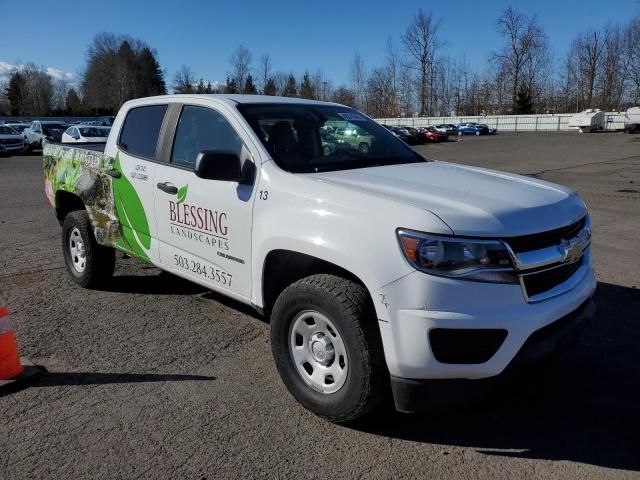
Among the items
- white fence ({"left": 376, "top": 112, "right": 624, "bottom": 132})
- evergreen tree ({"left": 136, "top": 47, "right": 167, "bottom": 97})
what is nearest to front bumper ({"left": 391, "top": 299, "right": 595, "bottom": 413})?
white fence ({"left": 376, "top": 112, "right": 624, "bottom": 132})

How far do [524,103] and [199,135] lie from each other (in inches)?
3475

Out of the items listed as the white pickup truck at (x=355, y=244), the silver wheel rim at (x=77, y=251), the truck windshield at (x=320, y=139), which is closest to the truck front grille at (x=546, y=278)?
the white pickup truck at (x=355, y=244)

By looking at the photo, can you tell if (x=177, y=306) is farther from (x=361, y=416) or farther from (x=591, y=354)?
(x=591, y=354)

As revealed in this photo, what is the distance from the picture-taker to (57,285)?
5.79 m

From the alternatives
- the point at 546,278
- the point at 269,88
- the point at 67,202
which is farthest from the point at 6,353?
the point at 269,88

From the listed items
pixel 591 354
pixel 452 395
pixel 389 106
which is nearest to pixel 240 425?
pixel 452 395

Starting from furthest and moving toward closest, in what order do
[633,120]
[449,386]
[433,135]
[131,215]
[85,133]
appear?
[433,135], [633,120], [85,133], [131,215], [449,386]

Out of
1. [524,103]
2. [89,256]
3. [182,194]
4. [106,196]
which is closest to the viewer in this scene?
[182,194]

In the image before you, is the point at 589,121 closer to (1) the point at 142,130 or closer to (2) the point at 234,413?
(1) the point at 142,130

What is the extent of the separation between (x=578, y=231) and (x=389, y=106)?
10340cm

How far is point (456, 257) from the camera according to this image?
2662mm

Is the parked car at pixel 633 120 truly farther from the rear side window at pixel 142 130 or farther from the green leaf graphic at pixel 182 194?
the green leaf graphic at pixel 182 194

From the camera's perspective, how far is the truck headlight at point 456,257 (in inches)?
104

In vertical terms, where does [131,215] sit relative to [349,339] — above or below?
above
